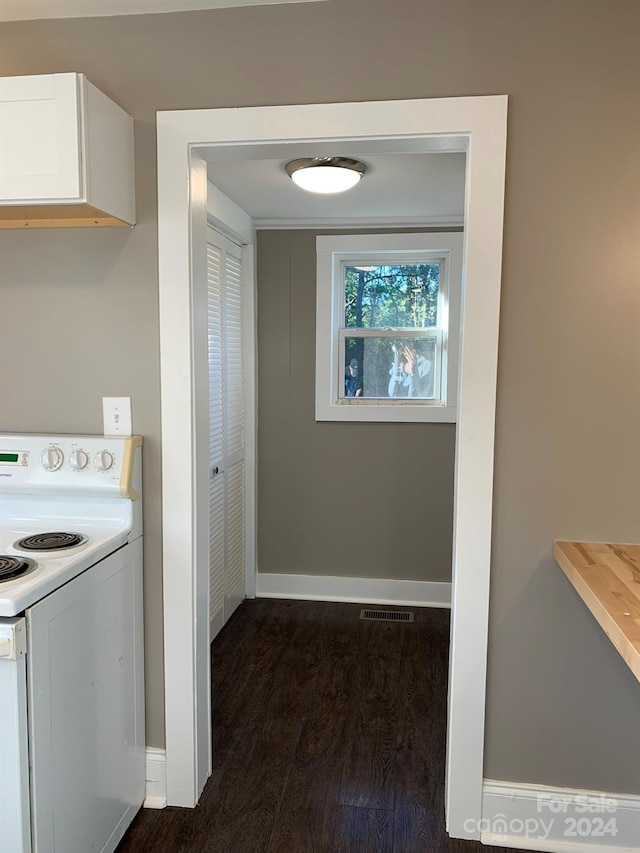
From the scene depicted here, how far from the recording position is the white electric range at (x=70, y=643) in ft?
4.28

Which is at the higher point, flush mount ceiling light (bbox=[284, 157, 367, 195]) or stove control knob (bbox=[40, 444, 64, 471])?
flush mount ceiling light (bbox=[284, 157, 367, 195])

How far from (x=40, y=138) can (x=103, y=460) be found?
35.3 inches

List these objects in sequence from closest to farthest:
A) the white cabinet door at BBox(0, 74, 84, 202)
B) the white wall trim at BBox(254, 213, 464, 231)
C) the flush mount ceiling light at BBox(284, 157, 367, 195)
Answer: the white cabinet door at BBox(0, 74, 84, 202)
the flush mount ceiling light at BBox(284, 157, 367, 195)
the white wall trim at BBox(254, 213, 464, 231)

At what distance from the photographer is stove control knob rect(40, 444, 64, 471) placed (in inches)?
71.5

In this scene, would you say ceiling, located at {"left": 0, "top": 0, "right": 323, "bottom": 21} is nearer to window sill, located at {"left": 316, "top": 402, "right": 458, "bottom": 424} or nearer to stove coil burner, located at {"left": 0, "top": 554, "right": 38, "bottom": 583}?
stove coil burner, located at {"left": 0, "top": 554, "right": 38, "bottom": 583}

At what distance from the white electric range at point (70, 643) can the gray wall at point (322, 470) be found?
1779mm

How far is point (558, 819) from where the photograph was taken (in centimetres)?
181

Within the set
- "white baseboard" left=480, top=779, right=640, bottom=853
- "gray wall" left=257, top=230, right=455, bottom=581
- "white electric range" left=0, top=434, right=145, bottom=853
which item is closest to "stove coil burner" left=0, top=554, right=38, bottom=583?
"white electric range" left=0, top=434, right=145, bottom=853

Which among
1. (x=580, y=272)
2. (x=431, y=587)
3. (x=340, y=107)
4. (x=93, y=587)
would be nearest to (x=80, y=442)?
(x=93, y=587)

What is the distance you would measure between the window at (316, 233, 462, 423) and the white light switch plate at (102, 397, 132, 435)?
1.77 metres

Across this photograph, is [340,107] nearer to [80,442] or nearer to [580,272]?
[580,272]

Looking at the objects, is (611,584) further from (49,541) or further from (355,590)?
(355,590)

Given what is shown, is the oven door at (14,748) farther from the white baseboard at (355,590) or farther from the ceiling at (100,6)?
the white baseboard at (355,590)

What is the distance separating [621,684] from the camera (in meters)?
1.77
